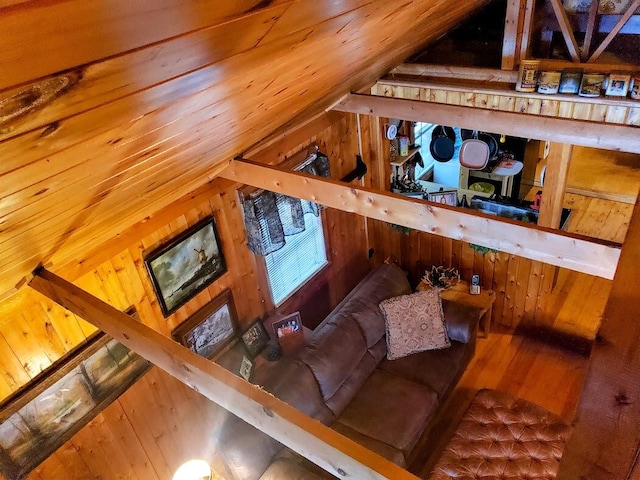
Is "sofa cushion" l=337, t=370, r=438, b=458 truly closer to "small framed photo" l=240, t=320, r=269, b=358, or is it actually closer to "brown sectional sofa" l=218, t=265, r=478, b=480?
"brown sectional sofa" l=218, t=265, r=478, b=480

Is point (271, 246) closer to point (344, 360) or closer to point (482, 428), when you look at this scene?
point (344, 360)

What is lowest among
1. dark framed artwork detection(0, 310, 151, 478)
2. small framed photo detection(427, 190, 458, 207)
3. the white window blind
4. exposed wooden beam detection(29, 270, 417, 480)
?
the white window blind

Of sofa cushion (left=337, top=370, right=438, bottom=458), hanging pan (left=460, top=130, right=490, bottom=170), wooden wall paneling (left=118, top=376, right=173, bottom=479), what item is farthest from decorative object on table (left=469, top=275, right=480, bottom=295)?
wooden wall paneling (left=118, top=376, right=173, bottom=479)

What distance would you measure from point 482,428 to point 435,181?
3176 mm

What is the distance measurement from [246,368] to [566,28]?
135 inches

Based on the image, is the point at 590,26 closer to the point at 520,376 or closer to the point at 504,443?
the point at 520,376

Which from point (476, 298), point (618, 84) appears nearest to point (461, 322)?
point (476, 298)

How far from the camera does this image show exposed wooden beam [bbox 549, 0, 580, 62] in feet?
11.4

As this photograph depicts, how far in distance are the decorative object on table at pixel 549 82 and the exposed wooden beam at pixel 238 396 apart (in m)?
3.06

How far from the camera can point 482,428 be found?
3.49 meters

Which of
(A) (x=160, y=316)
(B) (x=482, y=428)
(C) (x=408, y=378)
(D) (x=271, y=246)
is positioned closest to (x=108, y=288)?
(A) (x=160, y=316)

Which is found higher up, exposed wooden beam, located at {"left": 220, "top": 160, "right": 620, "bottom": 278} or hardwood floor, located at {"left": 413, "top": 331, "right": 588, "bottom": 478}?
exposed wooden beam, located at {"left": 220, "top": 160, "right": 620, "bottom": 278}

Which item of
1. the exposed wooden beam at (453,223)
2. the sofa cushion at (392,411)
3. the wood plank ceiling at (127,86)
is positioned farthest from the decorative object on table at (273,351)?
the wood plank ceiling at (127,86)

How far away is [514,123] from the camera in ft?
8.89
